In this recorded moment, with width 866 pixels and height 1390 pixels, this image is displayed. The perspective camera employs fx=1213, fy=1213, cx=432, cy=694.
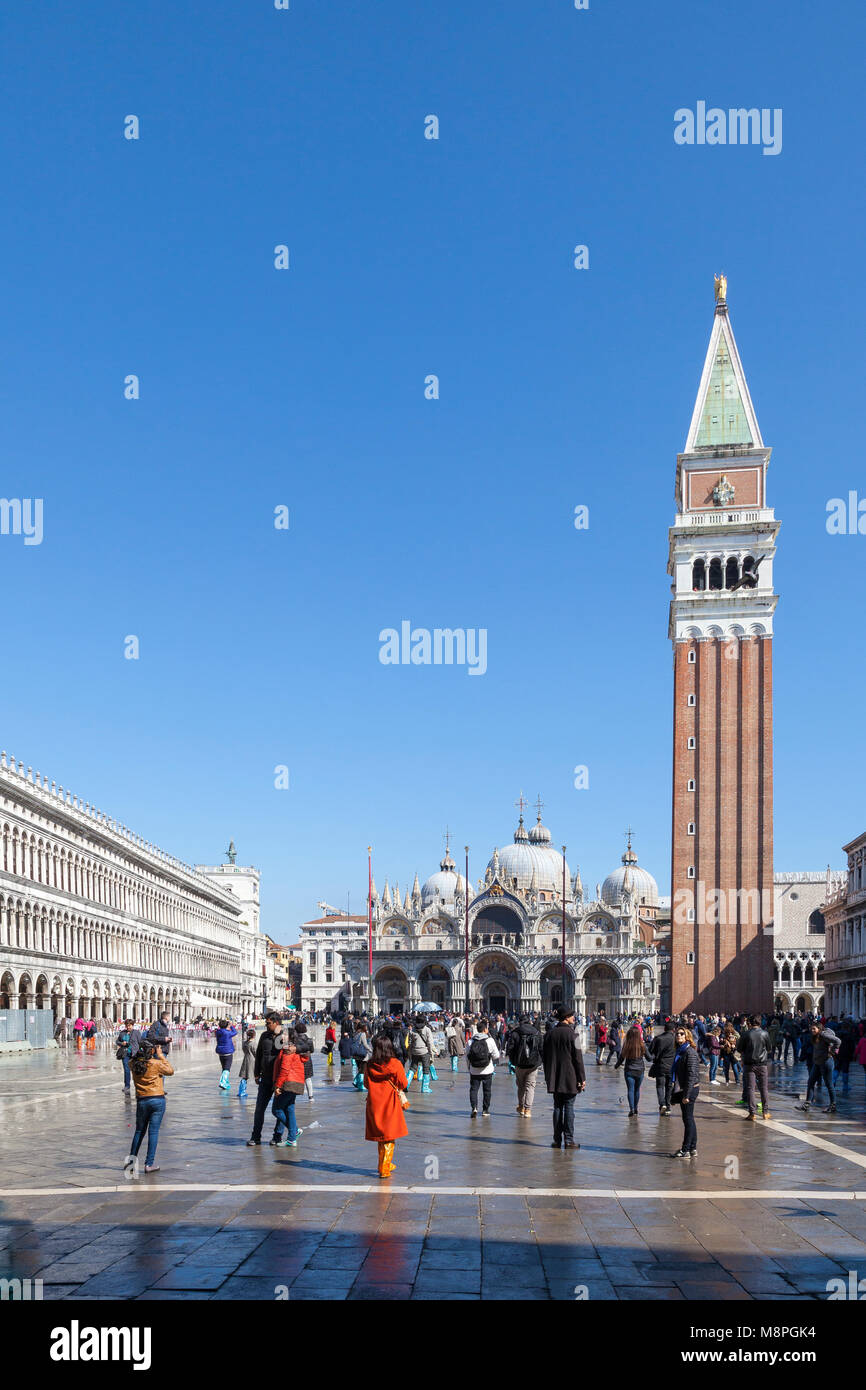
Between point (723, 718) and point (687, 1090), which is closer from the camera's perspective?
point (687, 1090)

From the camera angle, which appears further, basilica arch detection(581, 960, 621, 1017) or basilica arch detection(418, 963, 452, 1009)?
basilica arch detection(418, 963, 452, 1009)

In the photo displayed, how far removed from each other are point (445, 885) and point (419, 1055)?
312 ft

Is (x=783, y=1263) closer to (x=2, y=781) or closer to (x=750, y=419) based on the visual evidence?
(x=2, y=781)

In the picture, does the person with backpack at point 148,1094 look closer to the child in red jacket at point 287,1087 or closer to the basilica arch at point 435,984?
the child in red jacket at point 287,1087

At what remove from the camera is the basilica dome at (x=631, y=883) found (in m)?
118

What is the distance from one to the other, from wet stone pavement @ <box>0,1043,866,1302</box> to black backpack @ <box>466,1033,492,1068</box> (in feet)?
2.84

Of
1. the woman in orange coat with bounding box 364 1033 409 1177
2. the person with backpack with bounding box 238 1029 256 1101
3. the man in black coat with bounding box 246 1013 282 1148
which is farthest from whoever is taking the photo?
the person with backpack with bounding box 238 1029 256 1101

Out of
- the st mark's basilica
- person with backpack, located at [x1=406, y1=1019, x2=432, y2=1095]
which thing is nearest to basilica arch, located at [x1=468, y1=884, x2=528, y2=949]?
the st mark's basilica

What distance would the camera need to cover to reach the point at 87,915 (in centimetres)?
6138

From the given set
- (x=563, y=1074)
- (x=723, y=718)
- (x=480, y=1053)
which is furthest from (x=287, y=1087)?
(x=723, y=718)

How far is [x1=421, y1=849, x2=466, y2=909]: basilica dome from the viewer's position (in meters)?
115

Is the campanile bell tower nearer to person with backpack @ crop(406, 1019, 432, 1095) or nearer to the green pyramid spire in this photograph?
the green pyramid spire

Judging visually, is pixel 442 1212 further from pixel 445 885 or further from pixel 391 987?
pixel 445 885
